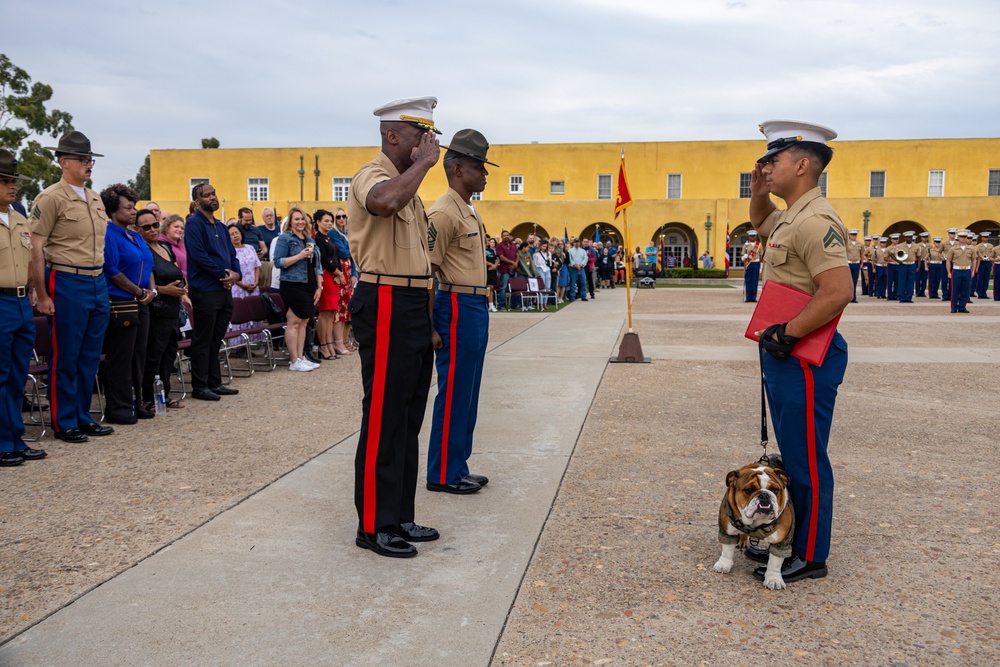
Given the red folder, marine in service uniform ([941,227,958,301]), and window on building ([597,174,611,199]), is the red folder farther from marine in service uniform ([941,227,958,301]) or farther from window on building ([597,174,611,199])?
window on building ([597,174,611,199])

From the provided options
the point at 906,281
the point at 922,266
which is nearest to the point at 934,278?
the point at 922,266

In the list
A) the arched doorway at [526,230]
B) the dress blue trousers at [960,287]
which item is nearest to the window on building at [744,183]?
the arched doorway at [526,230]

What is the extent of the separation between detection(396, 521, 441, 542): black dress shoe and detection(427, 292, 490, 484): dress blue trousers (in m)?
0.83

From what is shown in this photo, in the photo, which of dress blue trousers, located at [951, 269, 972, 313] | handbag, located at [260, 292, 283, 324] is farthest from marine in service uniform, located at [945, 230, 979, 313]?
handbag, located at [260, 292, 283, 324]

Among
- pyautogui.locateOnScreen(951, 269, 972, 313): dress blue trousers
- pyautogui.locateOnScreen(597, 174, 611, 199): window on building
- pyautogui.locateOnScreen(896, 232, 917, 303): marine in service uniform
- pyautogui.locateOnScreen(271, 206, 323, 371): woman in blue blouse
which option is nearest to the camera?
pyautogui.locateOnScreen(271, 206, 323, 371): woman in blue blouse

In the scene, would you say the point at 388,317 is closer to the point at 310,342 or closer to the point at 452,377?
the point at 452,377

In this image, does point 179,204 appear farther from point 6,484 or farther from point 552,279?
point 6,484

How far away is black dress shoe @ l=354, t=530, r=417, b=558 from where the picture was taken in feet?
13.8

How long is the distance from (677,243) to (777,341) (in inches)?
1780

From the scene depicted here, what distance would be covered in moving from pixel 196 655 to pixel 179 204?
1824 inches

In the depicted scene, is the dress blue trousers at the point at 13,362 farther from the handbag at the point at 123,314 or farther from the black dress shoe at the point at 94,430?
the handbag at the point at 123,314

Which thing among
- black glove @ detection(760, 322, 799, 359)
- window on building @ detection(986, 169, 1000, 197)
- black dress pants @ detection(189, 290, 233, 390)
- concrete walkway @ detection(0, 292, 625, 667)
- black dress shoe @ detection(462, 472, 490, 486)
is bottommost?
concrete walkway @ detection(0, 292, 625, 667)

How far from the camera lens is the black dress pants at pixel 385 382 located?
421 centimetres

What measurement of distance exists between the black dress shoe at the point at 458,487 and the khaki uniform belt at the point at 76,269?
3.36 meters
